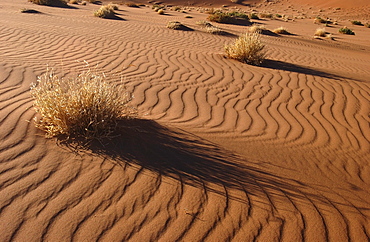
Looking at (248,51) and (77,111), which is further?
(248,51)

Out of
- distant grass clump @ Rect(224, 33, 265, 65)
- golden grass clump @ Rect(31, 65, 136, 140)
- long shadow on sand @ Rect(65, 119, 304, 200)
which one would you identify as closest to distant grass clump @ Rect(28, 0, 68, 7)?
distant grass clump @ Rect(224, 33, 265, 65)

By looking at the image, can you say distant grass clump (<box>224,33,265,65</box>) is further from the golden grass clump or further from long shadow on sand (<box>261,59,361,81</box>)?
the golden grass clump

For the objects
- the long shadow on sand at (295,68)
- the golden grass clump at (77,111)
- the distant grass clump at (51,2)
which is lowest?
the distant grass clump at (51,2)

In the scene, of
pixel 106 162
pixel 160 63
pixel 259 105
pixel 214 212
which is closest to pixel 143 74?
pixel 160 63

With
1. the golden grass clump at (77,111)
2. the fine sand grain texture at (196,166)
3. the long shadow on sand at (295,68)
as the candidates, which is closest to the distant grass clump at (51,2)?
the fine sand grain texture at (196,166)

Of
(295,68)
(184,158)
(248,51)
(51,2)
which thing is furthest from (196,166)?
(51,2)

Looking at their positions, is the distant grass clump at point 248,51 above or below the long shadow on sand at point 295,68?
above

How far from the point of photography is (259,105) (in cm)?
541

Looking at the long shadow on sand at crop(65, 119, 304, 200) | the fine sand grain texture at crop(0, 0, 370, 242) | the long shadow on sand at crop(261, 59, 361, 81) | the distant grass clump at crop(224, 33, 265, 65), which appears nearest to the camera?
the fine sand grain texture at crop(0, 0, 370, 242)

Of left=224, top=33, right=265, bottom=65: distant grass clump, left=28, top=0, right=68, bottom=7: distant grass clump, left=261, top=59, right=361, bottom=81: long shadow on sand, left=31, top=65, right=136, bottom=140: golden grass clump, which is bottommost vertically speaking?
left=28, top=0, right=68, bottom=7: distant grass clump

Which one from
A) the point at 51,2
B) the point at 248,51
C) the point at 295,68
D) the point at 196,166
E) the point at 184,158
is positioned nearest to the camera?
the point at 196,166

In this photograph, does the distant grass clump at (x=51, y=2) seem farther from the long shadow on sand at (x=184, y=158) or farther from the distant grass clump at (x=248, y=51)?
the long shadow on sand at (x=184, y=158)

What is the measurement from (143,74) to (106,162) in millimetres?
3598

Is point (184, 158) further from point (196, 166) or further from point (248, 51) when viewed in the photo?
point (248, 51)
